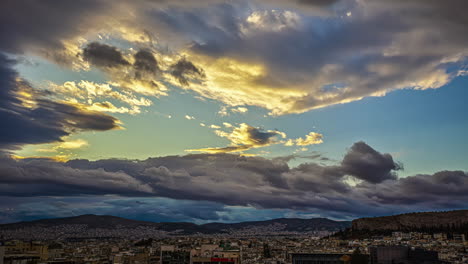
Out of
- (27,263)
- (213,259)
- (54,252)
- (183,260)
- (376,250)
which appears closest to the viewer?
(27,263)

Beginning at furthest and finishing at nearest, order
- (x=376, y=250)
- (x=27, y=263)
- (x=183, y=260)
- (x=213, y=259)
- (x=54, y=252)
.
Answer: (x=54, y=252) < (x=376, y=250) < (x=183, y=260) < (x=213, y=259) < (x=27, y=263)

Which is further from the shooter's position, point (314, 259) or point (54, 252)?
point (54, 252)

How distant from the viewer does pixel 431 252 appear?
156000mm

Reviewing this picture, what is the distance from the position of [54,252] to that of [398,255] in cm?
13970

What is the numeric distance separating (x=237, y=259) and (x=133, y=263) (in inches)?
2005

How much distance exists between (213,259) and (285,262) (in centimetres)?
6036

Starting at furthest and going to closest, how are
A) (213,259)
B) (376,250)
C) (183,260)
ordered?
1. (376,250)
2. (183,260)
3. (213,259)

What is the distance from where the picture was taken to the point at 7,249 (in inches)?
5876

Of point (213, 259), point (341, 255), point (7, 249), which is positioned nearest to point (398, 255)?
point (341, 255)

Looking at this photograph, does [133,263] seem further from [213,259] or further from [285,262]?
[285,262]

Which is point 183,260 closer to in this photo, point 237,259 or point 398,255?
point 237,259

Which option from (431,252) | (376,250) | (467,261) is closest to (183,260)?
(376,250)

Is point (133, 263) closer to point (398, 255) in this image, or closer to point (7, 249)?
point (7, 249)

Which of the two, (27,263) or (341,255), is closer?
(27,263)
